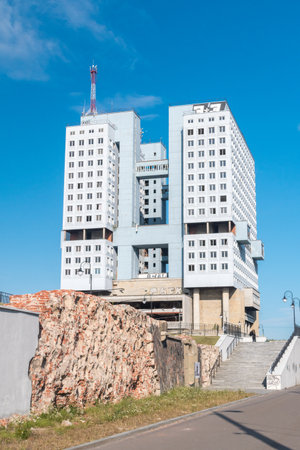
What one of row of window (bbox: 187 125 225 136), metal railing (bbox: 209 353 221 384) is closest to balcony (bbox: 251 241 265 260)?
row of window (bbox: 187 125 225 136)

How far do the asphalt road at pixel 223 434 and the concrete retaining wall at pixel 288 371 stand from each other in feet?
58.4

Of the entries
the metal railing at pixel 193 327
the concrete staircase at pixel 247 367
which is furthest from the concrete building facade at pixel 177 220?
the concrete staircase at pixel 247 367

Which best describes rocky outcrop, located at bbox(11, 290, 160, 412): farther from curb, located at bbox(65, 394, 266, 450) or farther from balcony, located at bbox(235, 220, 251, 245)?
balcony, located at bbox(235, 220, 251, 245)

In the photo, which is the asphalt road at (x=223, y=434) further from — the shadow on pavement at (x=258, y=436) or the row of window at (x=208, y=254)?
the row of window at (x=208, y=254)

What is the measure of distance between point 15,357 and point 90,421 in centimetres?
316

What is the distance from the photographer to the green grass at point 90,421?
1265 cm

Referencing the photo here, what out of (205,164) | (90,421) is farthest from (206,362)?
(205,164)

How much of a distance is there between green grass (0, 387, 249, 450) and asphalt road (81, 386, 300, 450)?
789mm

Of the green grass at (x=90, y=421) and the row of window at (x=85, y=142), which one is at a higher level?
the row of window at (x=85, y=142)

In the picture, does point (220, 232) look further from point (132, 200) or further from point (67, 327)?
point (67, 327)

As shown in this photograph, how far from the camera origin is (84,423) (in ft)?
51.6

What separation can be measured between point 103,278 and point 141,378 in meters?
76.6

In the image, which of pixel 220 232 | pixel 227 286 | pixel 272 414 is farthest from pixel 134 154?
pixel 272 414

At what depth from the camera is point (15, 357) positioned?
15297 millimetres
